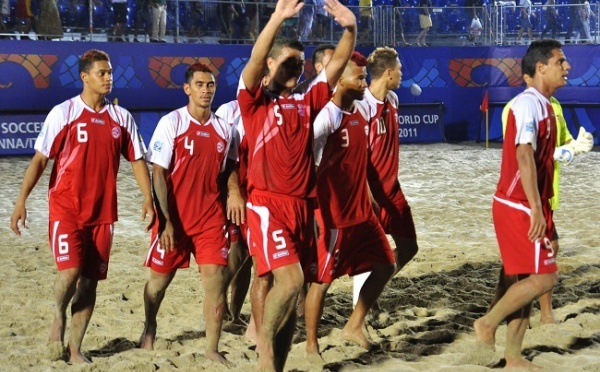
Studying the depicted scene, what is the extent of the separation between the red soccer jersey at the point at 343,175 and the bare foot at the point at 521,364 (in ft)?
4.48

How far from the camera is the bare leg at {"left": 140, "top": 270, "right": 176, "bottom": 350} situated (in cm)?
630

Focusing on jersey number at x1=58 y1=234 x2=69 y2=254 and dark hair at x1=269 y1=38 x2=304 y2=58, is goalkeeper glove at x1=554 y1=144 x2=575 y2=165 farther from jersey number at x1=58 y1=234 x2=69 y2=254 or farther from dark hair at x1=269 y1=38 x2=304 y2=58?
jersey number at x1=58 y1=234 x2=69 y2=254

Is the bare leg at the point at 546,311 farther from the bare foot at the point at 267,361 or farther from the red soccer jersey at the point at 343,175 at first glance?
the bare foot at the point at 267,361

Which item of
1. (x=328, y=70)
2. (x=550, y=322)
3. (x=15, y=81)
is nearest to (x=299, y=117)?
(x=328, y=70)

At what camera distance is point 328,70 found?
5418 millimetres

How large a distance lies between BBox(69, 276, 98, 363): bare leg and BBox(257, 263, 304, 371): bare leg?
4.41ft

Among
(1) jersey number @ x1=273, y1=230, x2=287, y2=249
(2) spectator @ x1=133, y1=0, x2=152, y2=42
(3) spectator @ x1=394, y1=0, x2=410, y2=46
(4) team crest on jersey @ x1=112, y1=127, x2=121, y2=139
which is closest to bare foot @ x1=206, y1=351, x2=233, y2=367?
(1) jersey number @ x1=273, y1=230, x2=287, y2=249

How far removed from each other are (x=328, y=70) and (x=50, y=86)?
1467 centimetres

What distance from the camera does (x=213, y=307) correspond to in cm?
600

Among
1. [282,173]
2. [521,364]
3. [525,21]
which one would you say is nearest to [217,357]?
[282,173]

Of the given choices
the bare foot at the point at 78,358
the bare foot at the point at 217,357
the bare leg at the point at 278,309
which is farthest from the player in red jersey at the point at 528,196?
the bare foot at the point at 78,358

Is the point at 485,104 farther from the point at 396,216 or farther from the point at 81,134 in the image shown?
the point at 81,134

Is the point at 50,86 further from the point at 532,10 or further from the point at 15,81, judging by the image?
the point at 532,10

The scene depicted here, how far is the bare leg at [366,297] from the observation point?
6.48 meters
